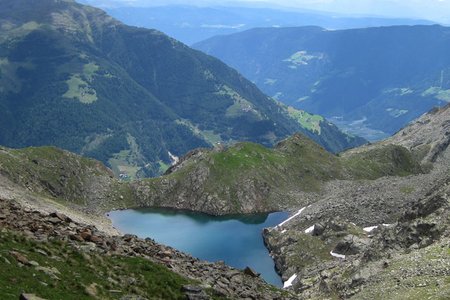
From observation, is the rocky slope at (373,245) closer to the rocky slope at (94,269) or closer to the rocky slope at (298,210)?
the rocky slope at (298,210)

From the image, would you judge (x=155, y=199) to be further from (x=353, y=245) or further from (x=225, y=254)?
(x=353, y=245)

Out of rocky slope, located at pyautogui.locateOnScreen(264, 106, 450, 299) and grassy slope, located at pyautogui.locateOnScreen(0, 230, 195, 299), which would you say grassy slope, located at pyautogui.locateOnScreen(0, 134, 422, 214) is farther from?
grassy slope, located at pyautogui.locateOnScreen(0, 230, 195, 299)

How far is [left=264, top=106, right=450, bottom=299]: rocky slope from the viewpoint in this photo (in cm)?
6248

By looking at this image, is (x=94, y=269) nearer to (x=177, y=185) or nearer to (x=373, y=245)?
(x=373, y=245)

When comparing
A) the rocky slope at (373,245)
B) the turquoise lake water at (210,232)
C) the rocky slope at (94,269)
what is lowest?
the turquoise lake water at (210,232)

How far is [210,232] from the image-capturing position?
160m

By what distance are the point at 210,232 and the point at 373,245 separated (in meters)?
80.7

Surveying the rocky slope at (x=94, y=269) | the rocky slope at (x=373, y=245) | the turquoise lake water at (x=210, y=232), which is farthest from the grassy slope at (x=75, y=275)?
the turquoise lake water at (x=210, y=232)

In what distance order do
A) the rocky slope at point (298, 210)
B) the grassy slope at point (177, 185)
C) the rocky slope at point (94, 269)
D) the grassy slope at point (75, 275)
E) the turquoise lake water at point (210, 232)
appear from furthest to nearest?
1. the grassy slope at point (177, 185)
2. the turquoise lake water at point (210, 232)
3. the rocky slope at point (298, 210)
4. the rocky slope at point (94, 269)
5. the grassy slope at point (75, 275)

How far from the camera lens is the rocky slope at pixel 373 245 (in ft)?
205

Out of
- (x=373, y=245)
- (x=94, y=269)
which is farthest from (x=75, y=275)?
(x=373, y=245)

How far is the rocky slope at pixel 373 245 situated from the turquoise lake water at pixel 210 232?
5.08m

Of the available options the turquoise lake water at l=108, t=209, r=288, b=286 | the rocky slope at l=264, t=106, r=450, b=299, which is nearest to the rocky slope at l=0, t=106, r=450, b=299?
the rocky slope at l=264, t=106, r=450, b=299

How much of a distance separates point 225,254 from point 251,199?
48.7 metres
